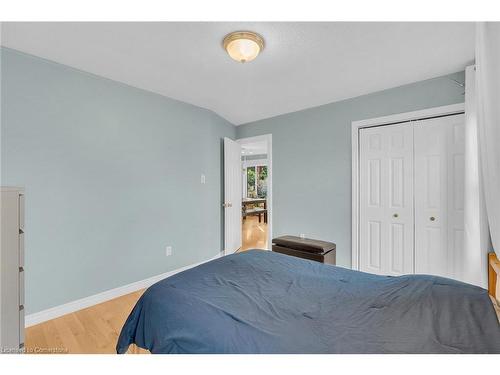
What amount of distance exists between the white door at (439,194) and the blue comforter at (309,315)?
139cm

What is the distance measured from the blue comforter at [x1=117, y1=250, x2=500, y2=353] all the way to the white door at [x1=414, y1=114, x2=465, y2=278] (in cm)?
139

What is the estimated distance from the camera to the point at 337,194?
10.5 ft

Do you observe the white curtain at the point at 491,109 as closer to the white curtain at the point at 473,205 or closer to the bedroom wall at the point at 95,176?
the white curtain at the point at 473,205

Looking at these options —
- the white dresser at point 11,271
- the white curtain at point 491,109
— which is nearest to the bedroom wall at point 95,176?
the white dresser at point 11,271

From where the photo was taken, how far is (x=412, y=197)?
267cm

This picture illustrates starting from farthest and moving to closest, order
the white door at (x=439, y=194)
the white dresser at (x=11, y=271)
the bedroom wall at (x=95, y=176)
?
the white door at (x=439, y=194), the bedroom wall at (x=95, y=176), the white dresser at (x=11, y=271)

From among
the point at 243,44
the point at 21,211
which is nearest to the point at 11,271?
the point at 21,211

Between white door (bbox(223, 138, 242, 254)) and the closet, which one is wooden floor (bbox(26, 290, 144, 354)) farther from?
the closet

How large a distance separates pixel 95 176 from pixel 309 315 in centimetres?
→ 236

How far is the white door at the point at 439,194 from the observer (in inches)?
94.7

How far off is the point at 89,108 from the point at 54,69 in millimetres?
393

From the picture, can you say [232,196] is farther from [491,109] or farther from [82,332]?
[491,109]
